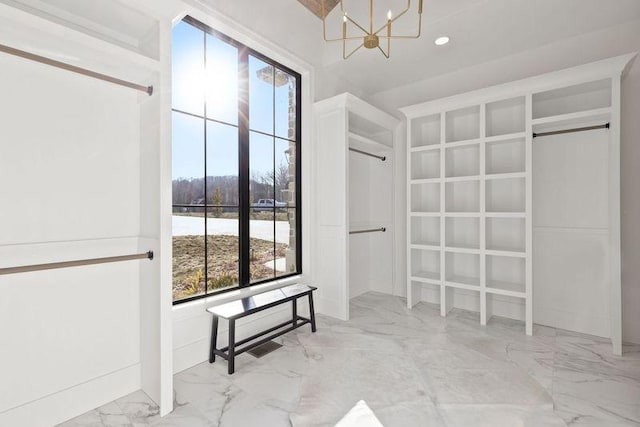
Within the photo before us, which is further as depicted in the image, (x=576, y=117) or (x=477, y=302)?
(x=477, y=302)

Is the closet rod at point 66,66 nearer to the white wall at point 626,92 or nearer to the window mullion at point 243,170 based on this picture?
the window mullion at point 243,170

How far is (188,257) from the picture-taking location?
8.70 feet

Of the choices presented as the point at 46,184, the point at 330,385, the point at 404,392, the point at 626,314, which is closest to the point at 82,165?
the point at 46,184

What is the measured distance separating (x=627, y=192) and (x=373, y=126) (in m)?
2.52

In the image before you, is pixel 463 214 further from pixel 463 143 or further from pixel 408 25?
pixel 408 25

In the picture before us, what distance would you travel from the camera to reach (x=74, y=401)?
1.73m

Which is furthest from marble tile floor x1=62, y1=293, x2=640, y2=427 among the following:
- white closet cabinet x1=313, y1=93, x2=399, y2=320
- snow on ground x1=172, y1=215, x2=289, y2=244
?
snow on ground x1=172, y1=215, x2=289, y2=244

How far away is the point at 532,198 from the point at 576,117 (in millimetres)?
772

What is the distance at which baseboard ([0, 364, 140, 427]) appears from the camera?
5.16 ft

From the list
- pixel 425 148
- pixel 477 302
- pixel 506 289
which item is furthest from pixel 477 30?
pixel 477 302

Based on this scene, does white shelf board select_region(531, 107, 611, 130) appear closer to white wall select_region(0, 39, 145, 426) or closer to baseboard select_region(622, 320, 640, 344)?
baseboard select_region(622, 320, 640, 344)

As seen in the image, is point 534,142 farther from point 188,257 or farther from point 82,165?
point 82,165

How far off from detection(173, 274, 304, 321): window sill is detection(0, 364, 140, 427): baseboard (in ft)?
1.35

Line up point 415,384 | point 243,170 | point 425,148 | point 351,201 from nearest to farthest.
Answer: point 415,384, point 243,170, point 425,148, point 351,201
